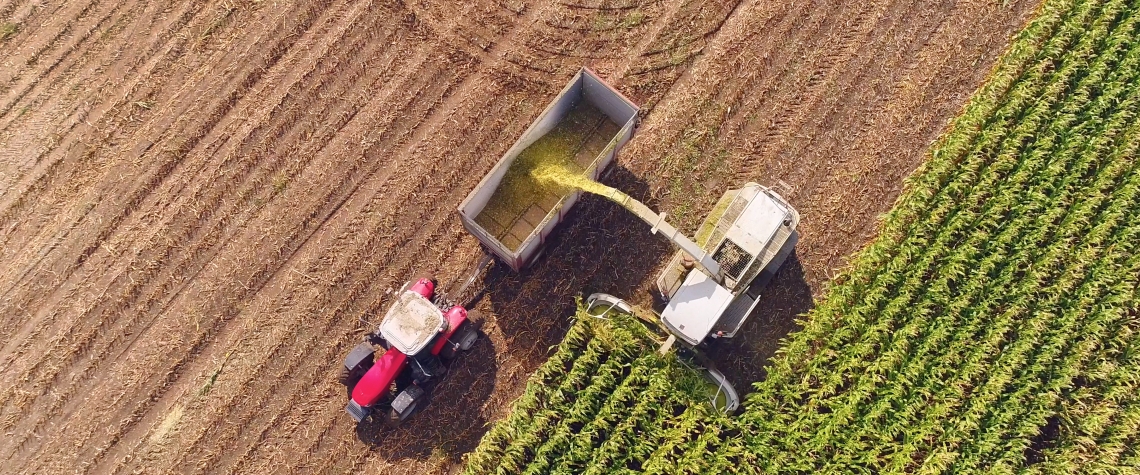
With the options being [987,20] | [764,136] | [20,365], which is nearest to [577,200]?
[764,136]

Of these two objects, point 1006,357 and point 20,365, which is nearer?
point 1006,357

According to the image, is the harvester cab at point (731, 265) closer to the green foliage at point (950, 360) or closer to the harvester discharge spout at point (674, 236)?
the harvester discharge spout at point (674, 236)

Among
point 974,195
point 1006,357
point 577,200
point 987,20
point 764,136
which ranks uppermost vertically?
point 987,20

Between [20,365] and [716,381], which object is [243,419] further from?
[716,381]

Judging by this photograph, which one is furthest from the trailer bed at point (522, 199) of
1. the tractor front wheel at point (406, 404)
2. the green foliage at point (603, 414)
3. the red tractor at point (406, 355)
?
the tractor front wheel at point (406, 404)

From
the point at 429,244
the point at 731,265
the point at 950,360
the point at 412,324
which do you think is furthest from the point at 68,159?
the point at 950,360

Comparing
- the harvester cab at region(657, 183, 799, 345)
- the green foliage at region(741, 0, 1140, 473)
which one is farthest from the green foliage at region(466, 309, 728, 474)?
the green foliage at region(741, 0, 1140, 473)

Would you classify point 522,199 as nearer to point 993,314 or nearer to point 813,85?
point 813,85
